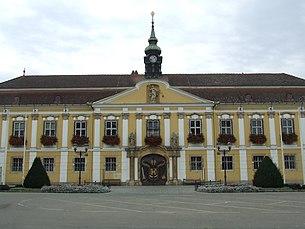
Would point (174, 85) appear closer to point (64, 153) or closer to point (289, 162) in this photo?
point (64, 153)

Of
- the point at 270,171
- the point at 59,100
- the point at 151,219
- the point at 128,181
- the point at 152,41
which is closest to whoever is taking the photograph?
the point at 151,219

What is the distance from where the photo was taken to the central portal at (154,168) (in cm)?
3591

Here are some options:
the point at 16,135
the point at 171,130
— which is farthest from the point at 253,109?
the point at 16,135

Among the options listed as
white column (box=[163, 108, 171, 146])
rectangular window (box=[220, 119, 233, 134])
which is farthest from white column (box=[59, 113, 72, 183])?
rectangular window (box=[220, 119, 233, 134])

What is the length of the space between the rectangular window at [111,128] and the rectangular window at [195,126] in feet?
23.6

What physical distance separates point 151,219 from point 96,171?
2465cm

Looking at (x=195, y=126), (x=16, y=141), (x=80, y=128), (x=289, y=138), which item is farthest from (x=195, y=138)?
(x=16, y=141)

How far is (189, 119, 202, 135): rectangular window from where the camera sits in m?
36.6

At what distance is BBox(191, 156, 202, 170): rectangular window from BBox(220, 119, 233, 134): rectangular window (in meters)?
3.51

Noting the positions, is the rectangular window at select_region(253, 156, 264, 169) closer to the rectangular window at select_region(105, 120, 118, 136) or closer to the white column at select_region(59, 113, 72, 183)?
the rectangular window at select_region(105, 120, 118, 136)

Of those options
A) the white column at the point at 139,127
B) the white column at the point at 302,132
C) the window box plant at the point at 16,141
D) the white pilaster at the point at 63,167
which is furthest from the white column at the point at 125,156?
the white column at the point at 302,132

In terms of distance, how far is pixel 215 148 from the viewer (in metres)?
36.4

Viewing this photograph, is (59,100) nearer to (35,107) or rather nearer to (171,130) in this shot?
(35,107)

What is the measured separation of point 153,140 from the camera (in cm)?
3550
